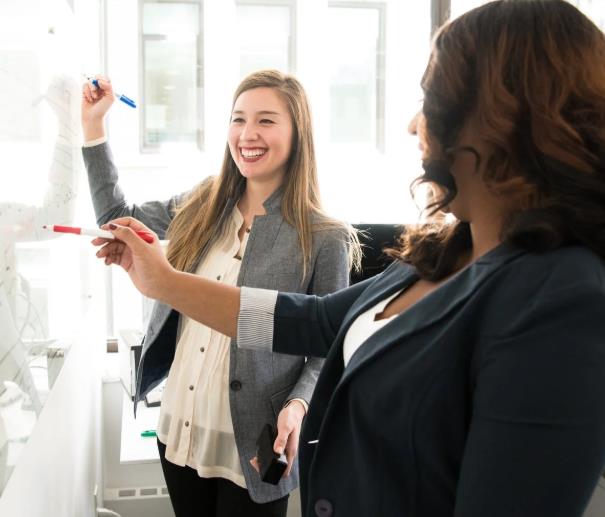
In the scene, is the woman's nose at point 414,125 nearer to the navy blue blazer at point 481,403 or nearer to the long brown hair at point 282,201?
the navy blue blazer at point 481,403

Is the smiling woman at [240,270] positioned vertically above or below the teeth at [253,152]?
below

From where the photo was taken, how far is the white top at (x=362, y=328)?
865mm

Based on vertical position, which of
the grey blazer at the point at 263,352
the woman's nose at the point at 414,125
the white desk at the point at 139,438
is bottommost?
the white desk at the point at 139,438

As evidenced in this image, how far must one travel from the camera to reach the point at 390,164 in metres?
2.89

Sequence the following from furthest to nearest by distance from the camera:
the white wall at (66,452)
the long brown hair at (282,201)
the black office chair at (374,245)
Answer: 1. the black office chair at (374,245)
2. the long brown hair at (282,201)
3. the white wall at (66,452)

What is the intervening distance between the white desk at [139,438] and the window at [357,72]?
1.42 m

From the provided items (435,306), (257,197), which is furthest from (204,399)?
(435,306)

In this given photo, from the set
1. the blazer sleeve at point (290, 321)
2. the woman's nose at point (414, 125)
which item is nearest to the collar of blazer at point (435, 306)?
the woman's nose at point (414, 125)

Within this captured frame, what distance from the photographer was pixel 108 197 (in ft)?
5.40

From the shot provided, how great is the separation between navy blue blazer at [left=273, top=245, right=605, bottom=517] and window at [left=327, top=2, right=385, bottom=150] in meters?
2.17

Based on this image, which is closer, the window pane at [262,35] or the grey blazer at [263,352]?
the grey blazer at [263,352]

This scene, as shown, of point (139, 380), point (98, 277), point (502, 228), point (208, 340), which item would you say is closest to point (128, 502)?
point (98, 277)

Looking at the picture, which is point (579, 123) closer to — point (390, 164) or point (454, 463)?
point (454, 463)

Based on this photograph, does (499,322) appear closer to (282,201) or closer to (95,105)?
(282,201)
